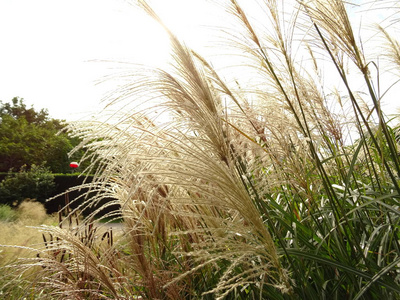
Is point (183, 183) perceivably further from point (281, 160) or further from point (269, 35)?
point (269, 35)

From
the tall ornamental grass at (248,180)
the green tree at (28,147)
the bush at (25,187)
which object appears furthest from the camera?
the green tree at (28,147)

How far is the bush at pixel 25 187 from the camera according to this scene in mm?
19125

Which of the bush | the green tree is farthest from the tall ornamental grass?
the green tree

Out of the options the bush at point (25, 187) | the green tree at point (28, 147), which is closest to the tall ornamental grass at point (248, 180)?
the bush at point (25, 187)

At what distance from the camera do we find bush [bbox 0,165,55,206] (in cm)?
1912

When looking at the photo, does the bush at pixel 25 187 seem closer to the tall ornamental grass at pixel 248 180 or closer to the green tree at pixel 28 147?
the green tree at pixel 28 147

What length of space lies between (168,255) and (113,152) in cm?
132

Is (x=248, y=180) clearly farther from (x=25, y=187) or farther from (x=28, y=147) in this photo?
(x=28, y=147)

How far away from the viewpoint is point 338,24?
1.39 meters

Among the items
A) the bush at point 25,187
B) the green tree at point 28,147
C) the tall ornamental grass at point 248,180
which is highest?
the green tree at point 28,147

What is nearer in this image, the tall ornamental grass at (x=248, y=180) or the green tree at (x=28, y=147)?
the tall ornamental grass at (x=248, y=180)

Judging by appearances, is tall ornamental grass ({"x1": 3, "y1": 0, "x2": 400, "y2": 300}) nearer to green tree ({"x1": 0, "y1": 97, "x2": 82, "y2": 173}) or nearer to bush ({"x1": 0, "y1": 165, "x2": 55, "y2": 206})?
bush ({"x1": 0, "y1": 165, "x2": 55, "y2": 206})

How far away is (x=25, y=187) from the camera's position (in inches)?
777

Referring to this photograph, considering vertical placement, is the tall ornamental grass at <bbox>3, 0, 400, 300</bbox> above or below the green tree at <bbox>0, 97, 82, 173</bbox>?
below
